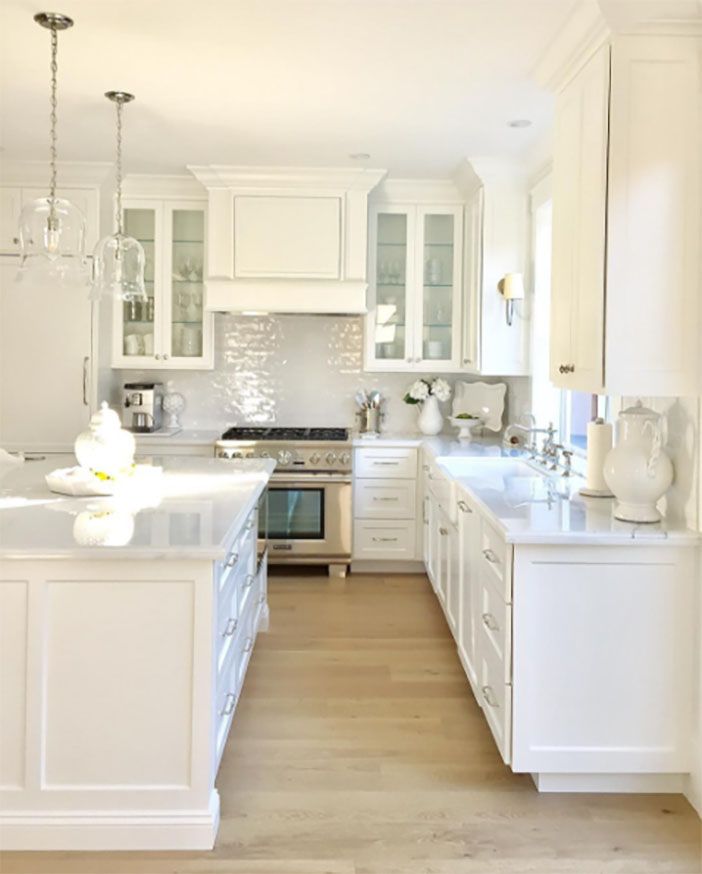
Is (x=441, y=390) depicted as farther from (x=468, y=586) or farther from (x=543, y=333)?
(x=468, y=586)

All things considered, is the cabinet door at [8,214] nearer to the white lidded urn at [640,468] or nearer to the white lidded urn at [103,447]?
the white lidded urn at [103,447]

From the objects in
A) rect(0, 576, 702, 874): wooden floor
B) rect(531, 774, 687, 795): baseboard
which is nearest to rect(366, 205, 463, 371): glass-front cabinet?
rect(0, 576, 702, 874): wooden floor

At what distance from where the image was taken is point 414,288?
527 cm

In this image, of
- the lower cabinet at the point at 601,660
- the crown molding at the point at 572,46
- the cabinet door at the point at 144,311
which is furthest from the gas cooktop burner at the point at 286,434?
the lower cabinet at the point at 601,660

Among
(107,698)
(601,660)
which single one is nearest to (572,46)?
(601,660)

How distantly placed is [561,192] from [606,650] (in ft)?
5.40

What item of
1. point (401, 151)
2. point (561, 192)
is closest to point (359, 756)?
point (561, 192)

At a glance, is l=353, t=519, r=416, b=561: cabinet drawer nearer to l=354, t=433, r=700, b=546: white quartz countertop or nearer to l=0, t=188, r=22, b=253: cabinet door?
l=354, t=433, r=700, b=546: white quartz countertop

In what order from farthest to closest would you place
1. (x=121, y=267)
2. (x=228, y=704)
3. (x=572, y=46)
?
Answer: (x=121, y=267)
(x=572, y=46)
(x=228, y=704)

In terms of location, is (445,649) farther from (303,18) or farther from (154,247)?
(154,247)

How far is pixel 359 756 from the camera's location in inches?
107

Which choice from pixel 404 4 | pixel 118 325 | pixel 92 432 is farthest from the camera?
pixel 118 325

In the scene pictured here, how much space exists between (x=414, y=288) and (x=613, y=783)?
348cm

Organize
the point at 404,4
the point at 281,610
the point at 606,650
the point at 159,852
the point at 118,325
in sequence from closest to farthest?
1. the point at 159,852
2. the point at 606,650
3. the point at 404,4
4. the point at 281,610
5. the point at 118,325
